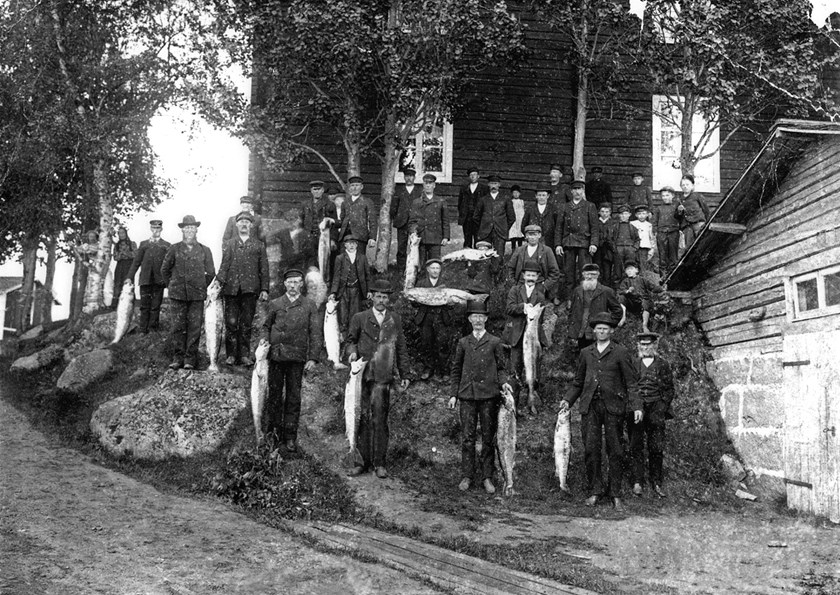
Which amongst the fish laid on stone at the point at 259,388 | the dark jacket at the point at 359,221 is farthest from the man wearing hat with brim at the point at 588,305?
the fish laid on stone at the point at 259,388

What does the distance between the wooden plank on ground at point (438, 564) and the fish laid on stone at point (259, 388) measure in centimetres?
198

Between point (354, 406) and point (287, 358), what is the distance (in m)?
1.09

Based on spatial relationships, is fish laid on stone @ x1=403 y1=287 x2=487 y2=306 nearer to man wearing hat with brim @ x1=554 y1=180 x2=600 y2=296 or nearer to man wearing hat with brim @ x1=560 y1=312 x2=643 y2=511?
man wearing hat with brim @ x1=554 y1=180 x2=600 y2=296

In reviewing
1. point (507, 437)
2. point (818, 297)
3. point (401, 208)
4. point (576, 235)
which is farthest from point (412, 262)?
point (818, 297)

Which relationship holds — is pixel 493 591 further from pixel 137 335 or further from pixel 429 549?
pixel 137 335

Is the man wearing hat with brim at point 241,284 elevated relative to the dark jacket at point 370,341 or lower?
elevated

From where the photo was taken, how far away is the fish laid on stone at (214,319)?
12.0 metres

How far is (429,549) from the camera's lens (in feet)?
25.8

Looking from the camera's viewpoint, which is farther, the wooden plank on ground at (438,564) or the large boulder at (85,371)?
the large boulder at (85,371)

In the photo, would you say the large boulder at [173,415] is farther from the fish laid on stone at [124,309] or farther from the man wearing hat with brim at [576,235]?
the man wearing hat with brim at [576,235]

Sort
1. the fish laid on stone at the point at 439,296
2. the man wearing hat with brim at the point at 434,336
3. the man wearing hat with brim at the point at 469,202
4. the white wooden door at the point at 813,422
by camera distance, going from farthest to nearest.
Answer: the man wearing hat with brim at the point at 469,202 < the man wearing hat with brim at the point at 434,336 < the fish laid on stone at the point at 439,296 < the white wooden door at the point at 813,422

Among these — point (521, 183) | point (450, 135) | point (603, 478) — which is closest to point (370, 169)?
point (450, 135)

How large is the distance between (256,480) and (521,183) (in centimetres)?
1219

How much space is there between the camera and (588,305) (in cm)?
1152
